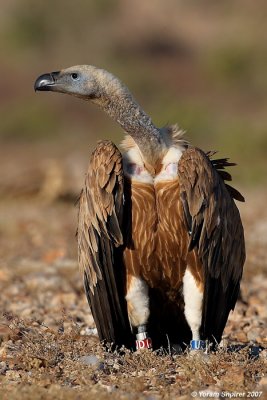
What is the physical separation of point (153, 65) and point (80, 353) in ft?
118

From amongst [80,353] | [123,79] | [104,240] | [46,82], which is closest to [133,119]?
[46,82]

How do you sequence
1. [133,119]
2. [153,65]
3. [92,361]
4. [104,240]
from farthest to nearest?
[153,65] < [133,119] < [104,240] < [92,361]

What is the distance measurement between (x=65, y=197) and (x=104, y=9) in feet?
124

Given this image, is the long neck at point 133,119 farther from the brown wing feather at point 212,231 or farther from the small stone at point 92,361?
the small stone at point 92,361

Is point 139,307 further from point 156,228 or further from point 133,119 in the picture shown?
point 133,119

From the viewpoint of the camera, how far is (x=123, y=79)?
36750mm

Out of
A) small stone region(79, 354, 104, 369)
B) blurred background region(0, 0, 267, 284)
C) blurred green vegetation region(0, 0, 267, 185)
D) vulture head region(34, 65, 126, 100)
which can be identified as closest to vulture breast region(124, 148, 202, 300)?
vulture head region(34, 65, 126, 100)

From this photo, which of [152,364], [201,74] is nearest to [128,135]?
[152,364]

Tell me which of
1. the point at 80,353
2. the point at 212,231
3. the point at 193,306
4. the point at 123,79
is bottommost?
the point at 80,353

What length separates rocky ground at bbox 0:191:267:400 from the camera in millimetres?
5246

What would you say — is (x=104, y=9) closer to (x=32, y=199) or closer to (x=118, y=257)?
(x=32, y=199)

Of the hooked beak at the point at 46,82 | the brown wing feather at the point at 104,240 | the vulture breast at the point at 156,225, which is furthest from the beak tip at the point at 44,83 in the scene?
the vulture breast at the point at 156,225

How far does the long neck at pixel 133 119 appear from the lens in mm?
6273

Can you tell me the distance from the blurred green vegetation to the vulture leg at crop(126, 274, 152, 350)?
39.3 ft
